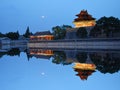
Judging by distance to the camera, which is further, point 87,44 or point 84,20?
point 84,20

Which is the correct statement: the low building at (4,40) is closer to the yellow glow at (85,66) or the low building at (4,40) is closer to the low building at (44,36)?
the low building at (44,36)

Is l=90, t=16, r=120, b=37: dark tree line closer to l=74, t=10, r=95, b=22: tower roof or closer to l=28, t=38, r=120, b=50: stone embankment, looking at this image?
l=28, t=38, r=120, b=50: stone embankment

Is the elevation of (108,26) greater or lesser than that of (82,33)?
greater

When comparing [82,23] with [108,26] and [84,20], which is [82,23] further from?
[108,26]

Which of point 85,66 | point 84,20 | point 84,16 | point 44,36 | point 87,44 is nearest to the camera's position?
point 85,66

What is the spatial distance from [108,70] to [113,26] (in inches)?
1476

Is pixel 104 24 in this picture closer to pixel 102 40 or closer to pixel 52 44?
pixel 102 40

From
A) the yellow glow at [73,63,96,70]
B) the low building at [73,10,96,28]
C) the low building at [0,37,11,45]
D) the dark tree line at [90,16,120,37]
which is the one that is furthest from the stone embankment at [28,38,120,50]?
the low building at [0,37,11,45]

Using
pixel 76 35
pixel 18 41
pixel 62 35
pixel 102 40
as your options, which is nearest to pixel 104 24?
pixel 102 40

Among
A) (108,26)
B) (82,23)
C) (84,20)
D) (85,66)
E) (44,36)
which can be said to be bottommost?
(85,66)

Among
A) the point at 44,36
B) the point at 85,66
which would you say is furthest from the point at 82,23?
the point at 85,66

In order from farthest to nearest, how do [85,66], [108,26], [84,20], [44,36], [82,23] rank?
[44,36] → [82,23] → [84,20] → [108,26] → [85,66]

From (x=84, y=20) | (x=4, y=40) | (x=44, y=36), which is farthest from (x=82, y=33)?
(x=4, y=40)

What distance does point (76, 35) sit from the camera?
273 feet
